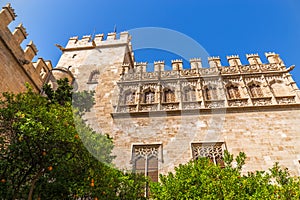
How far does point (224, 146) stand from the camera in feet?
33.7

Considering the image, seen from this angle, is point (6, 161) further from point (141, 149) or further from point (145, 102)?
point (145, 102)

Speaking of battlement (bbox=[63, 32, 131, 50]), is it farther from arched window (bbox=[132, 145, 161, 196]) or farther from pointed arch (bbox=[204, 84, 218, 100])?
arched window (bbox=[132, 145, 161, 196])

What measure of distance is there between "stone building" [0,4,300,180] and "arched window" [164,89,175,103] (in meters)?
0.06

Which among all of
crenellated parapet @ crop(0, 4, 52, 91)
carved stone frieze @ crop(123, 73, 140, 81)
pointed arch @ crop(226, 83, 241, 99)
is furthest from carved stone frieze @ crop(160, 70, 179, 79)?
crenellated parapet @ crop(0, 4, 52, 91)

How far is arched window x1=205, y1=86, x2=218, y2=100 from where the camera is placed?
12.8 meters

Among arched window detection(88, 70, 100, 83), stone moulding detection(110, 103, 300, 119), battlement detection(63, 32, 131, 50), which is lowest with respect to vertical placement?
stone moulding detection(110, 103, 300, 119)

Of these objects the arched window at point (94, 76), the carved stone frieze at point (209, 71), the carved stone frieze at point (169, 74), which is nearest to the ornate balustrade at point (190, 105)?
the carved stone frieze at point (169, 74)

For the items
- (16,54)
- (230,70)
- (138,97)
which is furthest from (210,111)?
(16,54)

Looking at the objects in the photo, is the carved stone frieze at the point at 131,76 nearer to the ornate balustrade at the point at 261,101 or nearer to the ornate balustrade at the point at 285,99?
the ornate balustrade at the point at 261,101

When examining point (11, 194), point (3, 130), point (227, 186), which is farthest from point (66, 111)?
point (227, 186)

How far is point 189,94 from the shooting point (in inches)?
517

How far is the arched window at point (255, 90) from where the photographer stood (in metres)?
12.6

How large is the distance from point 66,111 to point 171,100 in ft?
24.3

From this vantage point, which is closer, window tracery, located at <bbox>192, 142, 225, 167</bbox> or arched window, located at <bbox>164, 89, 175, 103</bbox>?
window tracery, located at <bbox>192, 142, 225, 167</bbox>
